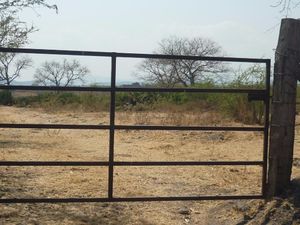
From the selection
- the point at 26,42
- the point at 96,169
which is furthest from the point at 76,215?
the point at 26,42

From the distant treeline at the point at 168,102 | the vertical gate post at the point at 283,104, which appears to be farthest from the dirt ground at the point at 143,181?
the distant treeline at the point at 168,102

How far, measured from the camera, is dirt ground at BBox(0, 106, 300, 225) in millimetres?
5957

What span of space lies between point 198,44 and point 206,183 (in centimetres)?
4387

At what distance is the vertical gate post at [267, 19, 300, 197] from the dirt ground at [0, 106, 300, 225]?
27 centimetres

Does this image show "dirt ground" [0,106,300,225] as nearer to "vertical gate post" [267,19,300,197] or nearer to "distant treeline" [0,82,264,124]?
"vertical gate post" [267,19,300,197]

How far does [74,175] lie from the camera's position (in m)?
8.50

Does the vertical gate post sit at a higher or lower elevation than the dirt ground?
higher

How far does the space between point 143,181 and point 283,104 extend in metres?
2.95

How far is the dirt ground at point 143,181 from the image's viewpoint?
235 inches

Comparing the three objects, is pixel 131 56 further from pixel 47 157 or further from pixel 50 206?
pixel 47 157

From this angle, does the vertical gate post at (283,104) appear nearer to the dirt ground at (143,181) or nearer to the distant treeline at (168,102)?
the dirt ground at (143,181)

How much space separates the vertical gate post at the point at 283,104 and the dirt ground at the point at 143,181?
0.27m

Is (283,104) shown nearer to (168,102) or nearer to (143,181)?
(143,181)

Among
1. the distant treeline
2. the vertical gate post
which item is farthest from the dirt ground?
the distant treeline
